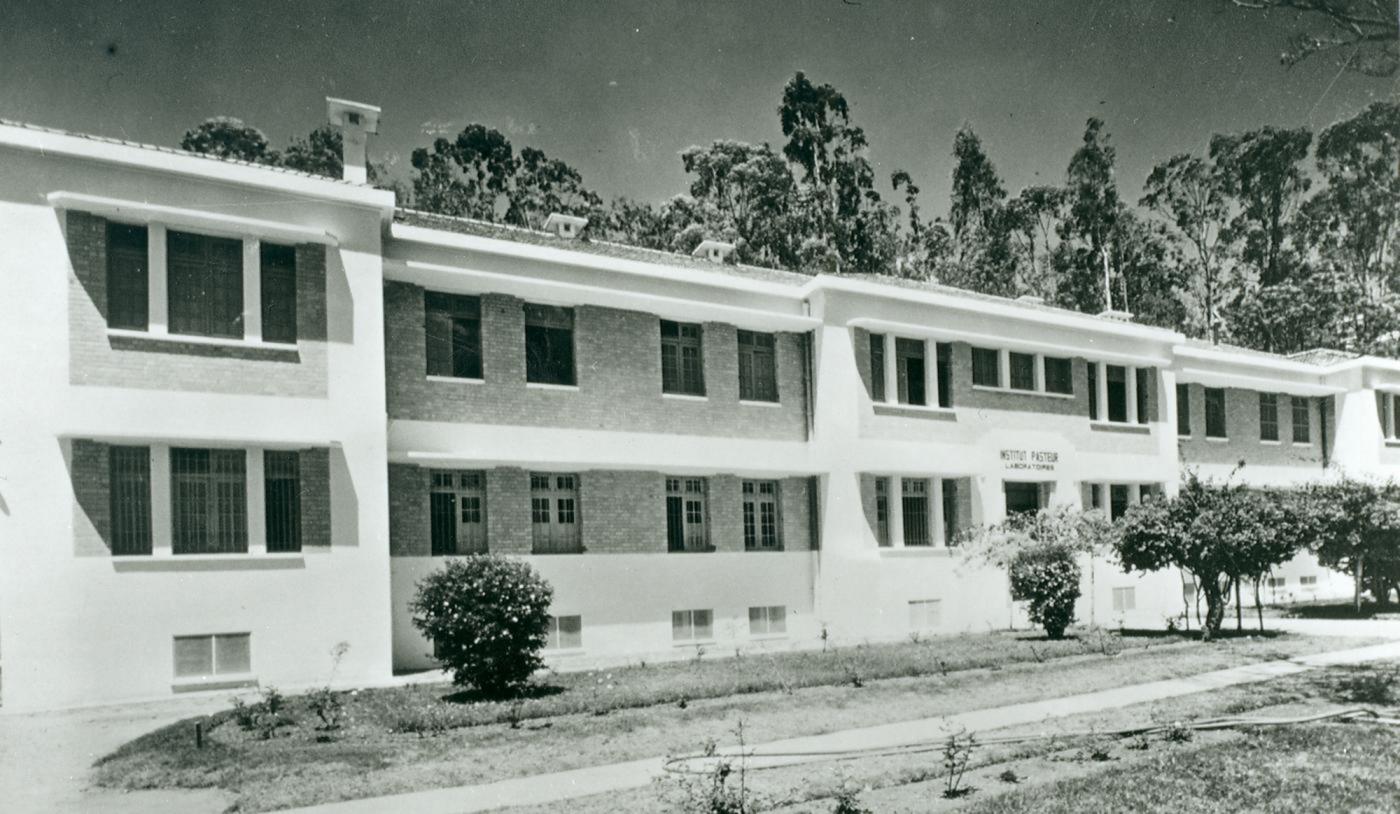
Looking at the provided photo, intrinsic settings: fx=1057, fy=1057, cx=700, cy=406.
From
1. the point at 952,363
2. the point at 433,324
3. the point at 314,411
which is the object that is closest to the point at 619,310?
the point at 433,324

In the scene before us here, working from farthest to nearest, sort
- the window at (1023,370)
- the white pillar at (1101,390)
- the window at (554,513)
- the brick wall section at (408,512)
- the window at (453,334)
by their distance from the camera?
1. the white pillar at (1101,390)
2. the window at (1023,370)
3. the window at (554,513)
4. the window at (453,334)
5. the brick wall section at (408,512)

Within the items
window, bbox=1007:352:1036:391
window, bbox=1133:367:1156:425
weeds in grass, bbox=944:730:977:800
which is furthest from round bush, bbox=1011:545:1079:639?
weeds in grass, bbox=944:730:977:800

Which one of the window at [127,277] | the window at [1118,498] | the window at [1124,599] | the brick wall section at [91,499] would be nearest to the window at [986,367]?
the window at [1118,498]

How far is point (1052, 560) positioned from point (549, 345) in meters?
9.96

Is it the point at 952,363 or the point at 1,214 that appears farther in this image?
the point at 952,363

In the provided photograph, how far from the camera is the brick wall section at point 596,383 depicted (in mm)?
17078

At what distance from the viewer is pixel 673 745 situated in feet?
34.3

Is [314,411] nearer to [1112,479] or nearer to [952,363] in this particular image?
[952,363]

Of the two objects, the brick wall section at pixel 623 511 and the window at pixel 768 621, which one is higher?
the brick wall section at pixel 623 511

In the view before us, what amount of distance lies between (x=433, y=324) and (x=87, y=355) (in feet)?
17.2

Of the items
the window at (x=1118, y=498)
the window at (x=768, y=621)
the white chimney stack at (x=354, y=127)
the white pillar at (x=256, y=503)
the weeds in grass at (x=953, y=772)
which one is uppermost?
the white chimney stack at (x=354, y=127)

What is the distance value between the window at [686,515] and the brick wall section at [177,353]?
7.15 meters

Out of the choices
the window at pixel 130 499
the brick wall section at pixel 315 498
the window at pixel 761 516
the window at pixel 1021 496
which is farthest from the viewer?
the window at pixel 1021 496

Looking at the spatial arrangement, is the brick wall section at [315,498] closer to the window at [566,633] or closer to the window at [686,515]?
the window at [566,633]
